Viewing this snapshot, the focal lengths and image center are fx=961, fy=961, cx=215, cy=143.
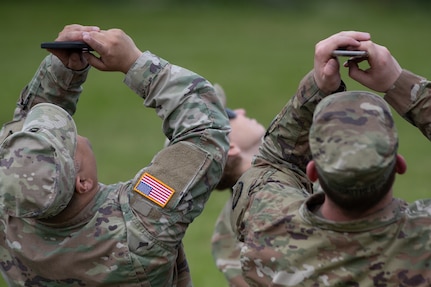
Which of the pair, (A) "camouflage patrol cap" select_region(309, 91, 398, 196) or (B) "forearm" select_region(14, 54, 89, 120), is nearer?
(A) "camouflage patrol cap" select_region(309, 91, 398, 196)

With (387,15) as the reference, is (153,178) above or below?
above

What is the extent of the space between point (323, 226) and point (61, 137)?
1046mm

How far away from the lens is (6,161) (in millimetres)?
3436

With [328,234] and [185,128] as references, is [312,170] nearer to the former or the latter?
[328,234]

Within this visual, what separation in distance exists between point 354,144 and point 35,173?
115cm

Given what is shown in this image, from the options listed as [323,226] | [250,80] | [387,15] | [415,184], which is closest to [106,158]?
[415,184]

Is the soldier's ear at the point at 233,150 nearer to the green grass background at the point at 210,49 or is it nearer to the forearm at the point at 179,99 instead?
the forearm at the point at 179,99

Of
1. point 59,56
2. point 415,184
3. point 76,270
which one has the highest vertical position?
point 59,56

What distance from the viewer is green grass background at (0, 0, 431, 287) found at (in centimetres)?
1270

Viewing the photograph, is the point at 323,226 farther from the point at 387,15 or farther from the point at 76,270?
the point at 387,15

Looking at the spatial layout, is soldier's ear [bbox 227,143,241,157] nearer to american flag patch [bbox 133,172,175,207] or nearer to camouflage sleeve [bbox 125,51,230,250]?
camouflage sleeve [bbox 125,51,230,250]

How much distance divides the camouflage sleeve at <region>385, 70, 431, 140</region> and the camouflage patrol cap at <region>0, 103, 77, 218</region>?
1.18 meters

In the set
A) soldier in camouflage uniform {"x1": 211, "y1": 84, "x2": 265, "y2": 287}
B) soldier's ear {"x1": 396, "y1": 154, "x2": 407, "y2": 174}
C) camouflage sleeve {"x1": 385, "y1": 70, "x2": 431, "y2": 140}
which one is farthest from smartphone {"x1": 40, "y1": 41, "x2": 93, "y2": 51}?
soldier in camouflage uniform {"x1": 211, "y1": 84, "x2": 265, "y2": 287}

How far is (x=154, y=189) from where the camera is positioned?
359cm
